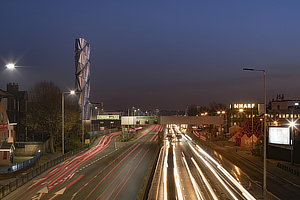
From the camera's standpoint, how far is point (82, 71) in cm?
12850

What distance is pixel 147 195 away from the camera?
20891 millimetres

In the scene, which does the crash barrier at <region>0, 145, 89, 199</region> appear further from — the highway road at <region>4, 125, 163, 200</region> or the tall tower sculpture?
the tall tower sculpture

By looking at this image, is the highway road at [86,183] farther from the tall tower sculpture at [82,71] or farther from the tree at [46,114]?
the tall tower sculpture at [82,71]

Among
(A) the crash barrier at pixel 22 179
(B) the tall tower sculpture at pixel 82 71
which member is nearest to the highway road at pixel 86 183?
(A) the crash barrier at pixel 22 179

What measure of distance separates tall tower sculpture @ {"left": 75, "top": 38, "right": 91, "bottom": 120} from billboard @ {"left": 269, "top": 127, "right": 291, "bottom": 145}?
96.3 meters

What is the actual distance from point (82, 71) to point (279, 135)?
10398 cm

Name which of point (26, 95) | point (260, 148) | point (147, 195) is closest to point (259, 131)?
point (260, 148)

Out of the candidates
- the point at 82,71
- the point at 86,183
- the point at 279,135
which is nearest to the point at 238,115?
the point at 82,71

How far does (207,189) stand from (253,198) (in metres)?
4.18

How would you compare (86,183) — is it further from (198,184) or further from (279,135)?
(279,135)

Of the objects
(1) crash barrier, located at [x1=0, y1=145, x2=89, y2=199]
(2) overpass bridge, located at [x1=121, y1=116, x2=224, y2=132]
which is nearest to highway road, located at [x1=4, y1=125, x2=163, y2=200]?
(1) crash barrier, located at [x1=0, y1=145, x2=89, y2=199]

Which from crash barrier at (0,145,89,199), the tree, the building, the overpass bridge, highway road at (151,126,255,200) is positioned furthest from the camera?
the building

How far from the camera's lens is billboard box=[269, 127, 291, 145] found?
3928 centimetres

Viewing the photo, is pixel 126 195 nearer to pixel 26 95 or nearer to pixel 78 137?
pixel 78 137
